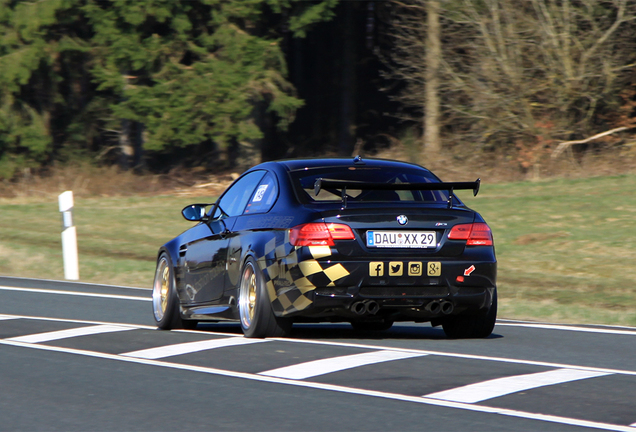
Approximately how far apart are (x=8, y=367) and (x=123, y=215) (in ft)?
62.1

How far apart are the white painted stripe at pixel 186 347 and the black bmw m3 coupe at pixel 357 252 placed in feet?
0.56

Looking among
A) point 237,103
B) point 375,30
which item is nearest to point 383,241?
point 237,103

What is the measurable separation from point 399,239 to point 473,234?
0.67 m

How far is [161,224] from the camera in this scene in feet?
80.6

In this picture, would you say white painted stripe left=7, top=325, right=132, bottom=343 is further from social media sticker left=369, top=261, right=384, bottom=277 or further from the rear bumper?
social media sticker left=369, top=261, right=384, bottom=277

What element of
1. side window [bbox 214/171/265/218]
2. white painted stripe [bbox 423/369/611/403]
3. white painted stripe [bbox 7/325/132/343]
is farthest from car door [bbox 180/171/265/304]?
white painted stripe [bbox 423/369/611/403]

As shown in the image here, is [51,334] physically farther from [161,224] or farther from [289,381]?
[161,224]

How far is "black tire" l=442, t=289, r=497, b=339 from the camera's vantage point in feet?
30.3

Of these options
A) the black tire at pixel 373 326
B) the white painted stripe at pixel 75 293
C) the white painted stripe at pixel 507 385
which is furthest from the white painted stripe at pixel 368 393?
the white painted stripe at pixel 75 293

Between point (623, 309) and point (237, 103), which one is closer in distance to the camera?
point (623, 309)

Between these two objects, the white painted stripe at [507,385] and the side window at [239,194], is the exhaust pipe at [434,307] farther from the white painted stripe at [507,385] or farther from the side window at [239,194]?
the side window at [239,194]

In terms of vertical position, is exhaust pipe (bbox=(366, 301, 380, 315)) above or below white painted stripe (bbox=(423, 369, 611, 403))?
above

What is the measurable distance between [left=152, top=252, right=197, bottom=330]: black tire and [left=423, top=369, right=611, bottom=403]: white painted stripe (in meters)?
4.22

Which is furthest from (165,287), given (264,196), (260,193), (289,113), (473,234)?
(289,113)
